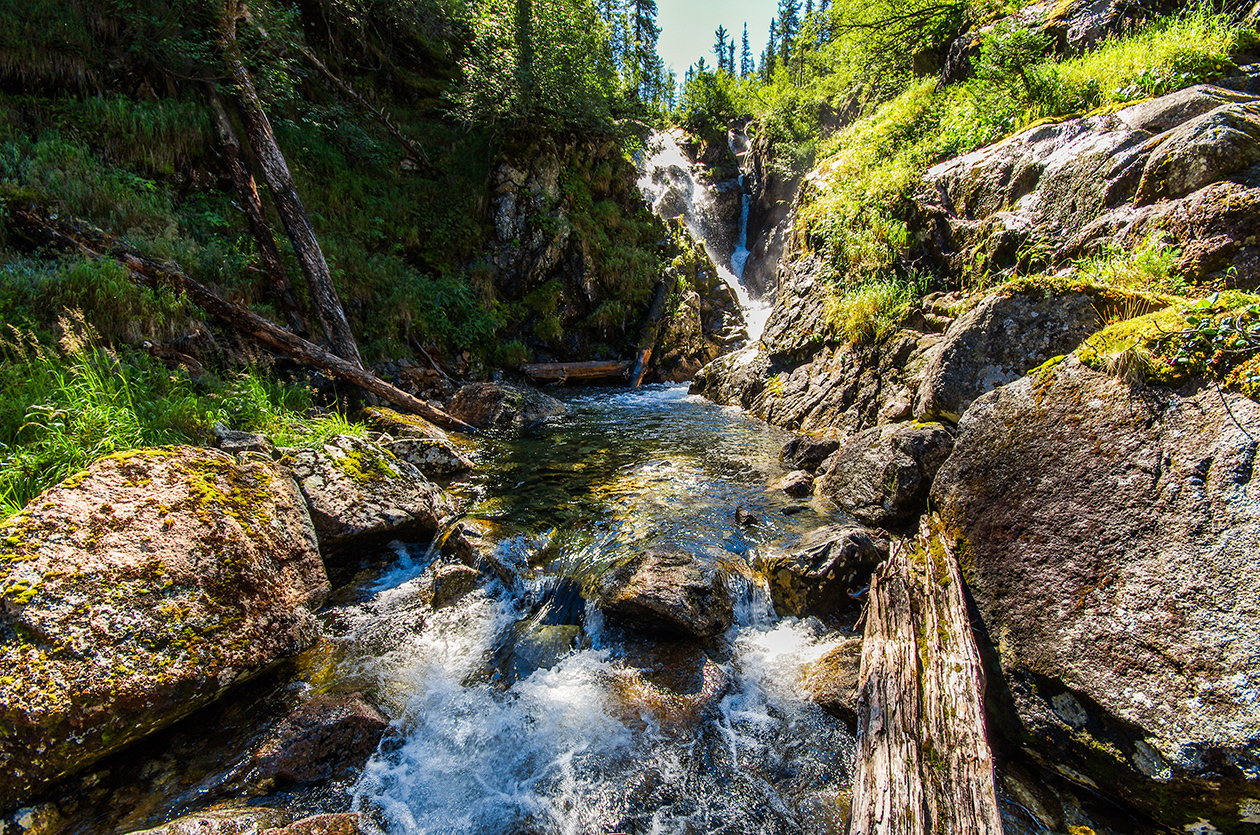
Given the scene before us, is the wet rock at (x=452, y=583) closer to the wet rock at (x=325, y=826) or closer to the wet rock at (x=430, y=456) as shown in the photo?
the wet rock at (x=325, y=826)

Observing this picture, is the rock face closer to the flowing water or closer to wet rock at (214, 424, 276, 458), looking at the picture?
the flowing water

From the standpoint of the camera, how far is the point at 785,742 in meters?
3.07

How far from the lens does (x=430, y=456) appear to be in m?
7.10

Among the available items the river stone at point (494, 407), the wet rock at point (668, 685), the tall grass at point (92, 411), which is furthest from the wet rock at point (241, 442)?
the river stone at point (494, 407)

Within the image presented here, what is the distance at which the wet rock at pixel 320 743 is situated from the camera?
8.83ft

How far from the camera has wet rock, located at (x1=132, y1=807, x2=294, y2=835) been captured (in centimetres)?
217

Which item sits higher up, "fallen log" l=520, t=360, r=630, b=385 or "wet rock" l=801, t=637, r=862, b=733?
"fallen log" l=520, t=360, r=630, b=385

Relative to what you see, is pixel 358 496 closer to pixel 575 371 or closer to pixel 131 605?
pixel 131 605

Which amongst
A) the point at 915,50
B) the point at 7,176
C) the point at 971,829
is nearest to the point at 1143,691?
the point at 971,829

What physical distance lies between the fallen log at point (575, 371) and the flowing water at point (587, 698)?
870cm

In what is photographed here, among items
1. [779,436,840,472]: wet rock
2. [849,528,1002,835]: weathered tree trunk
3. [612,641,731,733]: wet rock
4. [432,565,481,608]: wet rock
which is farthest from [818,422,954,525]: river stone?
[432,565,481,608]: wet rock

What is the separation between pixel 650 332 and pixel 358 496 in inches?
514

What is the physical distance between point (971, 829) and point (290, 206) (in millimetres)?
11958

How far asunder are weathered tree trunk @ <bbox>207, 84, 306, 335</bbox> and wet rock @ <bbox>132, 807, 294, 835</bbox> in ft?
27.5
